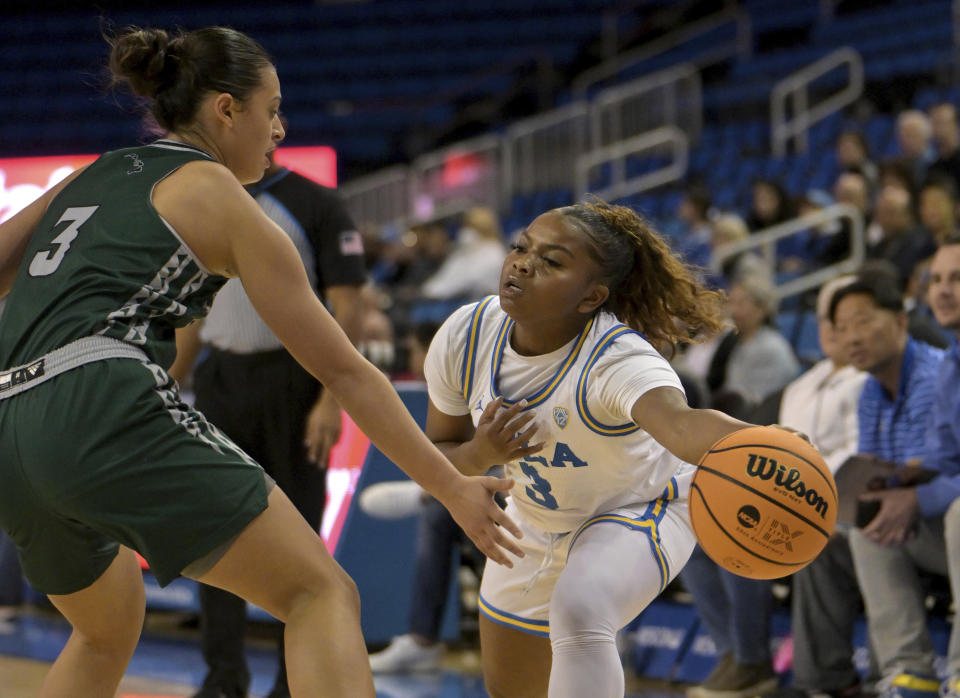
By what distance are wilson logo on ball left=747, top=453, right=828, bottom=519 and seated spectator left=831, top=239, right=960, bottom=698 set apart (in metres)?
1.40

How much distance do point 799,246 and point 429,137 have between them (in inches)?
304

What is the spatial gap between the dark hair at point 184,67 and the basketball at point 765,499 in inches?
51.0

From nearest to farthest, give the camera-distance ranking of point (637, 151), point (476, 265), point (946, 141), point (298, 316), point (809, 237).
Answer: point (298, 316) < point (946, 141) < point (809, 237) < point (476, 265) < point (637, 151)

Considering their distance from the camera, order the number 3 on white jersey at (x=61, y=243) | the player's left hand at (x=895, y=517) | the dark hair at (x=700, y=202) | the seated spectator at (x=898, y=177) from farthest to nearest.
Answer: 1. the dark hair at (x=700, y=202)
2. the seated spectator at (x=898, y=177)
3. the player's left hand at (x=895, y=517)
4. the number 3 on white jersey at (x=61, y=243)

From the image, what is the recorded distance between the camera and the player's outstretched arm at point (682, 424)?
8.57 feet

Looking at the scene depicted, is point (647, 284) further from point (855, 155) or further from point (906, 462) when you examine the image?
point (855, 155)

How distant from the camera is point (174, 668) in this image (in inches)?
200

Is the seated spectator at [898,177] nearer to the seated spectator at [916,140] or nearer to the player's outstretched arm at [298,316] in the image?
the seated spectator at [916,140]

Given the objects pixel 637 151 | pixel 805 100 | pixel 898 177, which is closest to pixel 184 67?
pixel 898 177

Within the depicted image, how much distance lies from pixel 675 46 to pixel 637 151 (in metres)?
2.70

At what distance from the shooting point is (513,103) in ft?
52.5

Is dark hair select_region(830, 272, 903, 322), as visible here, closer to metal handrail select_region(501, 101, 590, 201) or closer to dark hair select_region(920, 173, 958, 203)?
dark hair select_region(920, 173, 958, 203)

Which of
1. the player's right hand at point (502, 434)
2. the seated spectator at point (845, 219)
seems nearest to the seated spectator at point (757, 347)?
the seated spectator at point (845, 219)

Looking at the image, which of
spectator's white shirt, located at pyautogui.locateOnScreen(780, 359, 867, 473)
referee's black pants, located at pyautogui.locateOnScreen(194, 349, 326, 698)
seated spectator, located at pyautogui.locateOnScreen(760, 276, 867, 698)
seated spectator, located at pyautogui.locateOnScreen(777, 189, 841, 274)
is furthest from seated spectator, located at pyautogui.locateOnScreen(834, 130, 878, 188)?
referee's black pants, located at pyautogui.locateOnScreen(194, 349, 326, 698)
